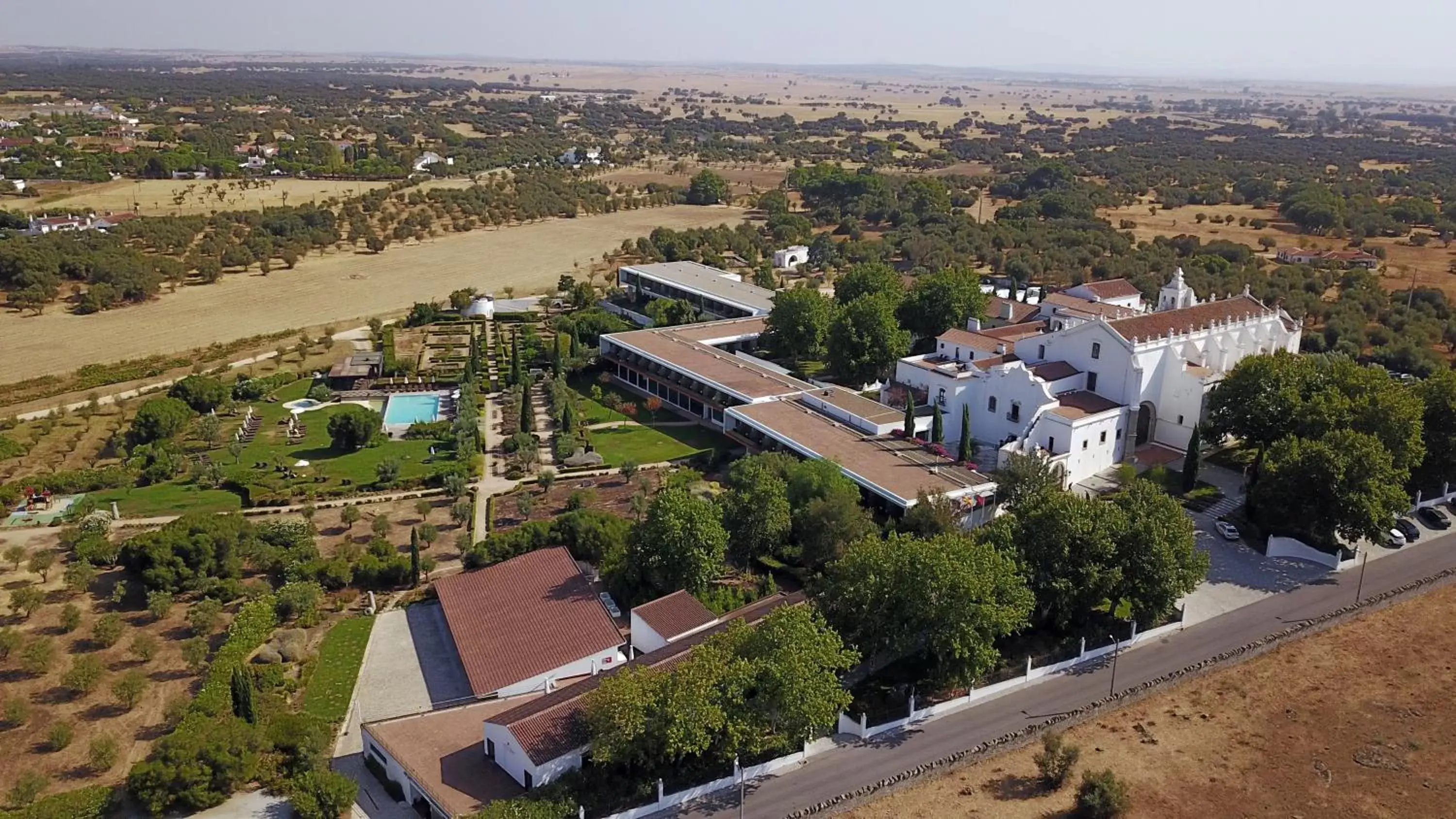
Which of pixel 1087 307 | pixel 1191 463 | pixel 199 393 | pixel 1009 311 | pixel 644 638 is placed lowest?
pixel 644 638

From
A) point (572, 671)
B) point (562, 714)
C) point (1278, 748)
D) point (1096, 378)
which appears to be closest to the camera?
point (562, 714)

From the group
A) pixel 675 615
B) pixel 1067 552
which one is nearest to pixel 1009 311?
pixel 1067 552

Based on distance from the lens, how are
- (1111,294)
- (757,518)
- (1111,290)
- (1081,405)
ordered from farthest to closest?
(1111,290) → (1111,294) → (1081,405) → (757,518)

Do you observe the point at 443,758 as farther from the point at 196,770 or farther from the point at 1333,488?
the point at 1333,488

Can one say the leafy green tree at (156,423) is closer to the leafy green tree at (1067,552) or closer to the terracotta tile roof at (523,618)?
the terracotta tile roof at (523,618)

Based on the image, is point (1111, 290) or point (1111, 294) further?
point (1111, 290)

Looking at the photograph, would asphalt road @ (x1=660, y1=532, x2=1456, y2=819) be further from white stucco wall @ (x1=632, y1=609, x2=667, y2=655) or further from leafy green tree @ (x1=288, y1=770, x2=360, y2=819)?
leafy green tree @ (x1=288, y1=770, x2=360, y2=819)

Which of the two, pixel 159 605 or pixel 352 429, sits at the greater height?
pixel 352 429

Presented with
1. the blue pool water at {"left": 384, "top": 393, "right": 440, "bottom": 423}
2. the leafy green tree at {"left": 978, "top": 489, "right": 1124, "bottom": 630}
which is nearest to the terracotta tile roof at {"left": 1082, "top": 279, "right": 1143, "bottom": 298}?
the leafy green tree at {"left": 978, "top": 489, "right": 1124, "bottom": 630}
